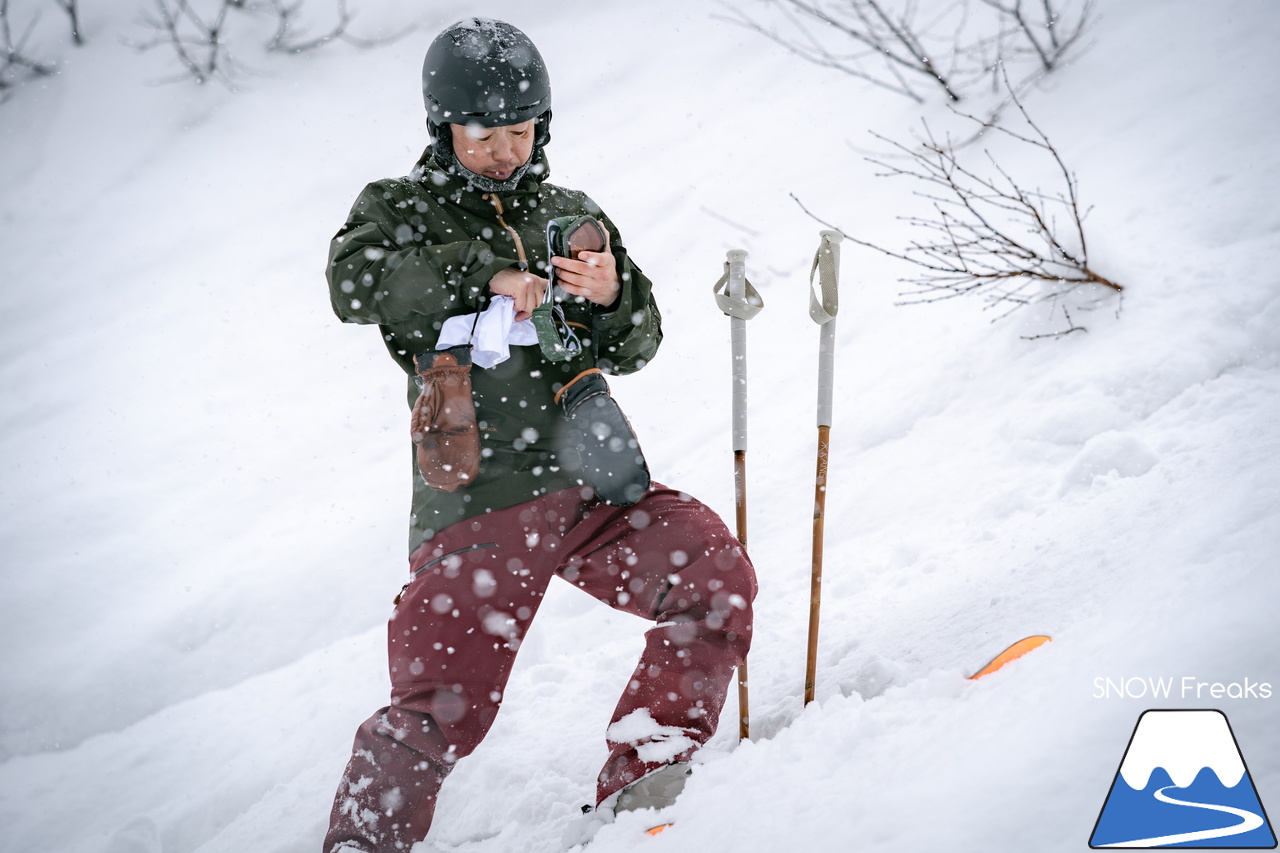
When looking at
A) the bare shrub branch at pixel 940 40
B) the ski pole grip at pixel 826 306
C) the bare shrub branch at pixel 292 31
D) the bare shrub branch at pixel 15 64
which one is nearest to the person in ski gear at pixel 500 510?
the ski pole grip at pixel 826 306

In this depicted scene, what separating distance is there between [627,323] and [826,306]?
0.47 m

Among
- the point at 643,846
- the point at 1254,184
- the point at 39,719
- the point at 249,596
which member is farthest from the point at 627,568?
the point at 1254,184

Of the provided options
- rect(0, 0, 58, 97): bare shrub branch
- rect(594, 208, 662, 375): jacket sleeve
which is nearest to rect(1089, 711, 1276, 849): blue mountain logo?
rect(594, 208, 662, 375): jacket sleeve

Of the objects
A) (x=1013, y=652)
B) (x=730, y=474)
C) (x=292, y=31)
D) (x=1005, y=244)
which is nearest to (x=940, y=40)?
(x=1005, y=244)

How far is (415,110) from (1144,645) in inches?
270

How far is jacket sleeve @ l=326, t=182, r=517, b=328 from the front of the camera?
1.71 metres

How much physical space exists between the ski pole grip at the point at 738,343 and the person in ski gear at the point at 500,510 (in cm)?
21

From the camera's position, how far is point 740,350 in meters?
1.98

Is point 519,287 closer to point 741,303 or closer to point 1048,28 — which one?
point 741,303

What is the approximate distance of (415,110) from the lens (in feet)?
22.3

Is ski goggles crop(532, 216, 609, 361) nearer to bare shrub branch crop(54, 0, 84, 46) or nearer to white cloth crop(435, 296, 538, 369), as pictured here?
white cloth crop(435, 296, 538, 369)

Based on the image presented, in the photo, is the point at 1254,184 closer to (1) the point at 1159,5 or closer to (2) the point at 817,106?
(1) the point at 1159,5

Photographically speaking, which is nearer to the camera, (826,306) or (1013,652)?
(1013,652)

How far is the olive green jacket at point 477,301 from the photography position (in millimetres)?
1737
